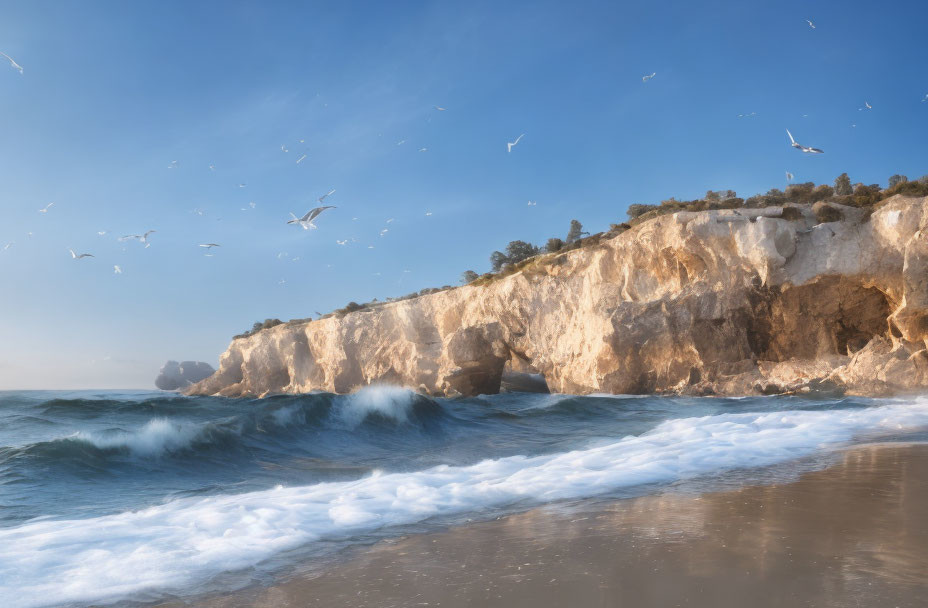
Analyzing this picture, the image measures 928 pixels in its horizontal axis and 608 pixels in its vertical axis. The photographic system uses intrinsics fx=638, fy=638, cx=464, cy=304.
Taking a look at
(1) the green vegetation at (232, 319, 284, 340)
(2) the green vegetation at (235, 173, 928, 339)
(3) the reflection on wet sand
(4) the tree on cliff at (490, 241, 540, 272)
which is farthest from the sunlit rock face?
(3) the reflection on wet sand

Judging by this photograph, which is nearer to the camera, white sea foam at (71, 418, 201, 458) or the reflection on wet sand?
the reflection on wet sand

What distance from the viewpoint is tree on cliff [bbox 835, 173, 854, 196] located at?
2975 centimetres

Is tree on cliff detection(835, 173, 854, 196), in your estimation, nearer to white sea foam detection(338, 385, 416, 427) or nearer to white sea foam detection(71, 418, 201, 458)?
white sea foam detection(338, 385, 416, 427)

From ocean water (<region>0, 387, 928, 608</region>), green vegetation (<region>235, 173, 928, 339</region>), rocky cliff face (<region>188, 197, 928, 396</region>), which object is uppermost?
green vegetation (<region>235, 173, 928, 339</region>)

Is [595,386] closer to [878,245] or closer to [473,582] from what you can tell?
[878,245]

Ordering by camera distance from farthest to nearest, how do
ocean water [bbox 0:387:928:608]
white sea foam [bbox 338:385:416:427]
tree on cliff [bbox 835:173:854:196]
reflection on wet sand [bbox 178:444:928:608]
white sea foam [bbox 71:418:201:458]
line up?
tree on cliff [bbox 835:173:854:196]
white sea foam [bbox 338:385:416:427]
white sea foam [bbox 71:418:201:458]
ocean water [bbox 0:387:928:608]
reflection on wet sand [bbox 178:444:928:608]

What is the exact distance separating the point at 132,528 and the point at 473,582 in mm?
A: 3560

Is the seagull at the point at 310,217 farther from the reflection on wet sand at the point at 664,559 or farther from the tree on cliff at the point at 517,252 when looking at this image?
the tree on cliff at the point at 517,252

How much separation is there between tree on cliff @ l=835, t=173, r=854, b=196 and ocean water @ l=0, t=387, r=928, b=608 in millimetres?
16470

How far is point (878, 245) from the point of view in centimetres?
2203

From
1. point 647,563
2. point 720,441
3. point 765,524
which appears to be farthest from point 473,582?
point 720,441

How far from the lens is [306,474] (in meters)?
8.80

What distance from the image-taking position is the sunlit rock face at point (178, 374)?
278 ft

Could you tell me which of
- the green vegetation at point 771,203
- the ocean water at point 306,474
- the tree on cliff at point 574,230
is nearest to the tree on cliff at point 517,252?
the tree on cliff at point 574,230
